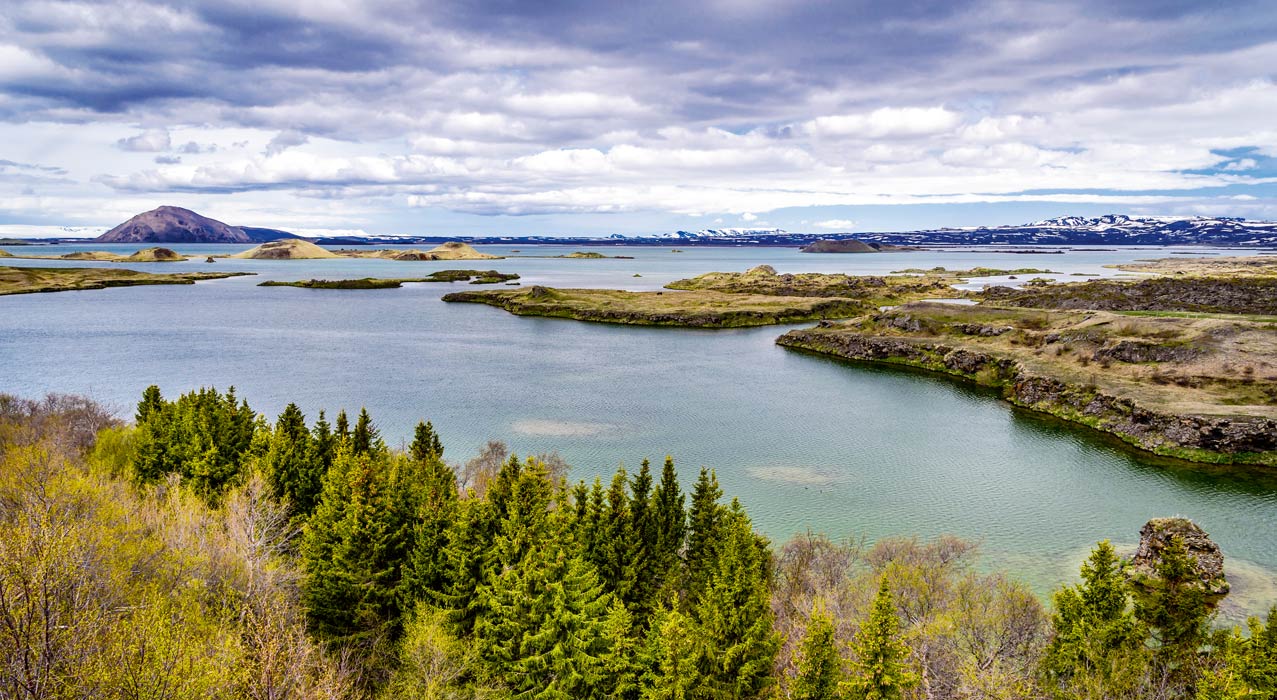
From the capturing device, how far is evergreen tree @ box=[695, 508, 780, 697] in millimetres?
26922

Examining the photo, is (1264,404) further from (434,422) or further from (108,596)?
(108,596)

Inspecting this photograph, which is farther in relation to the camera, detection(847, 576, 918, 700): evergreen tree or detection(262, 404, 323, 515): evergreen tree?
detection(262, 404, 323, 515): evergreen tree

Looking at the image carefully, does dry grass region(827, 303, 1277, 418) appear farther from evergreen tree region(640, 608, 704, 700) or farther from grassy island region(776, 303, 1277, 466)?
evergreen tree region(640, 608, 704, 700)

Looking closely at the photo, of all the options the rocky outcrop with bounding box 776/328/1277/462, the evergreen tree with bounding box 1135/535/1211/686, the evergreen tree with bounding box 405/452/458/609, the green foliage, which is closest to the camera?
the evergreen tree with bounding box 1135/535/1211/686

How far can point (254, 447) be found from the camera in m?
52.6

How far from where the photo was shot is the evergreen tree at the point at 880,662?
22.5 metres

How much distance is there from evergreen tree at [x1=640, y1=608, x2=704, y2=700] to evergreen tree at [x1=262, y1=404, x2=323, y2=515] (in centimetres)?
3008

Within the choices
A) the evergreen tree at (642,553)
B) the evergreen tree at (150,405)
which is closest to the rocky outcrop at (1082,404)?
the evergreen tree at (642,553)

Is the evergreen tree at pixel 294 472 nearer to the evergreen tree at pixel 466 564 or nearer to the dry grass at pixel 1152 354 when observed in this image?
the evergreen tree at pixel 466 564

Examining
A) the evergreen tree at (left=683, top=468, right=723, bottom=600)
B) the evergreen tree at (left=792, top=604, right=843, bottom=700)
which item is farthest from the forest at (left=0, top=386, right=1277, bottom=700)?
the evergreen tree at (left=683, top=468, right=723, bottom=600)

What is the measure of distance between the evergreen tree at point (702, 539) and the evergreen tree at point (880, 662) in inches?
575

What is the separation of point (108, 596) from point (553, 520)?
19541mm

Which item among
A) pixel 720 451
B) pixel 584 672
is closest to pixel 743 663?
pixel 584 672

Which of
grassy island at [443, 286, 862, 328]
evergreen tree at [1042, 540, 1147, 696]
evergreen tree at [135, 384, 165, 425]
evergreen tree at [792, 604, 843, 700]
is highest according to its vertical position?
grassy island at [443, 286, 862, 328]
